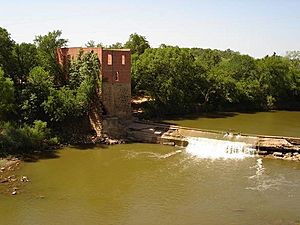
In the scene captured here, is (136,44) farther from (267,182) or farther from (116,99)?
(267,182)

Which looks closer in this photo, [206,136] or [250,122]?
[206,136]

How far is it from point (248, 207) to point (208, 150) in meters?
12.0

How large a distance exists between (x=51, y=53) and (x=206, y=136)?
17.5 meters

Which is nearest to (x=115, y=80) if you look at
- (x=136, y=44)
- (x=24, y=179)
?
(x=24, y=179)

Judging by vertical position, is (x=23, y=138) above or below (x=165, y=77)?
below

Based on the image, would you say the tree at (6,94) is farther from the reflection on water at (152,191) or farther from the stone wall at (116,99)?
the stone wall at (116,99)

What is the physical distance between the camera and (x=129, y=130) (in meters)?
38.9

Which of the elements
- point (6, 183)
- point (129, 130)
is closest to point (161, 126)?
point (129, 130)

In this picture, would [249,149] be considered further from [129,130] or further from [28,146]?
[28,146]

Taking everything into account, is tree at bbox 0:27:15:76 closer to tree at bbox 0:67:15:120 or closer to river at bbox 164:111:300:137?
tree at bbox 0:67:15:120

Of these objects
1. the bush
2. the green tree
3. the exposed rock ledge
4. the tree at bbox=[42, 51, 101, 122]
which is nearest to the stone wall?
the tree at bbox=[42, 51, 101, 122]

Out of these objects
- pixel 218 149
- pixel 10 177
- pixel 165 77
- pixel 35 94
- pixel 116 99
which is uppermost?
pixel 165 77

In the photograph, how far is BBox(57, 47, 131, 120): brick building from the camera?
38469 mm

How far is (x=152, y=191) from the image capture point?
26.0 metres
